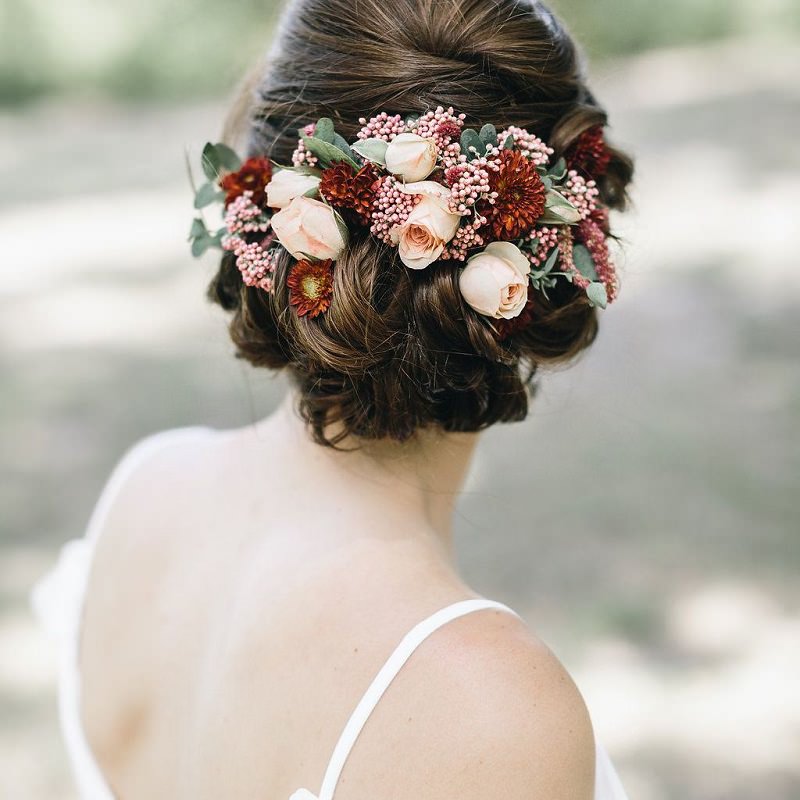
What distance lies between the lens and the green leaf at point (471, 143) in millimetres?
1458

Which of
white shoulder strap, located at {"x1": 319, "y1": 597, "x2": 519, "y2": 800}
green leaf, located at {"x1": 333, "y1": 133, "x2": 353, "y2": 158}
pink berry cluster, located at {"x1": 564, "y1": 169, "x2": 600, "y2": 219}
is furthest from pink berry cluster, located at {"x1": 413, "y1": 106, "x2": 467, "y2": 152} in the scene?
white shoulder strap, located at {"x1": 319, "y1": 597, "x2": 519, "y2": 800}

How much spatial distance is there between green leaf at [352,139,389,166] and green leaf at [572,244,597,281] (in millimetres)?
340

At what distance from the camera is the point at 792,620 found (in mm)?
3971

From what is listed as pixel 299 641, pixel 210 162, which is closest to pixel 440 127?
pixel 210 162

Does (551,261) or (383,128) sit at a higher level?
(383,128)

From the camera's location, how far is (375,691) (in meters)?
1.38

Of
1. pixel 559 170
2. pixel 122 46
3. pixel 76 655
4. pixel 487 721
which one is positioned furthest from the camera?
pixel 122 46

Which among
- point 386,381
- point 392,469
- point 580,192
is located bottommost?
point 392,469

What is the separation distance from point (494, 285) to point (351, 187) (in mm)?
242

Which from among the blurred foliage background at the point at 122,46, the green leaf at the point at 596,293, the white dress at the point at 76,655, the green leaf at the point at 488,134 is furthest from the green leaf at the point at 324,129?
the blurred foliage background at the point at 122,46

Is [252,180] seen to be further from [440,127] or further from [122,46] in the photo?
[122,46]

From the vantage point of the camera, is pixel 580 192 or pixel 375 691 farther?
pixel 580 192

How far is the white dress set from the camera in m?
1.38

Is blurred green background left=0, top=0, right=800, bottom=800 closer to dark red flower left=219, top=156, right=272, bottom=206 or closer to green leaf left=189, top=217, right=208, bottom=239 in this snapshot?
green leaf left=189, top=217, right=208, bottom=239
